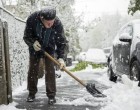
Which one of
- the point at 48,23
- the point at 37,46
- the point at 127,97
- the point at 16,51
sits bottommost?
the point at 127,97

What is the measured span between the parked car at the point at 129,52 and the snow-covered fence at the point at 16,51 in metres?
2.34

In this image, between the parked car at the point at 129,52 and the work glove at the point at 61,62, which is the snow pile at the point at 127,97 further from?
the parked car at the point at 129,52

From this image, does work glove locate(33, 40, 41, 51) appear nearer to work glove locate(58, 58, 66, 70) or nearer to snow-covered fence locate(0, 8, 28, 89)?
work glove locate(58, 58, 66, 70)

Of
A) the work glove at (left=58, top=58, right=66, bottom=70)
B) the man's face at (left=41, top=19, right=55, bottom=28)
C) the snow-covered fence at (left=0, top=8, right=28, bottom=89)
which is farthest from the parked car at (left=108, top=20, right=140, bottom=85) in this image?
the snow-covered fence at (left=0, top=8, right=28, bottom=89)

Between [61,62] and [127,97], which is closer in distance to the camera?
[127,97]

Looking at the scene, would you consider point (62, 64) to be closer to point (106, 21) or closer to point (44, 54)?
point (44, 54)

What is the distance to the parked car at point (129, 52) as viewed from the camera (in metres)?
7.97

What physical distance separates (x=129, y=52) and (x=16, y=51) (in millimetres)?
2605

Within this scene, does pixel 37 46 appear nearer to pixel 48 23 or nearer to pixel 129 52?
pixel 48 23

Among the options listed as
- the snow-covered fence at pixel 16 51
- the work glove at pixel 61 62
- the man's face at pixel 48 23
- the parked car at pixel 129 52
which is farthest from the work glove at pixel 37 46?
the parked car at pixel 129 52

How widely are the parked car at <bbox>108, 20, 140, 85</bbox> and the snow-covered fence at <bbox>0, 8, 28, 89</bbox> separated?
2335mm

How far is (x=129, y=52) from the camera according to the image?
8562mm

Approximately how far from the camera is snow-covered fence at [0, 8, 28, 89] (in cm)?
862

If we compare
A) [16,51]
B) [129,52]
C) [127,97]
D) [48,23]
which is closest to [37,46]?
[48,23]
